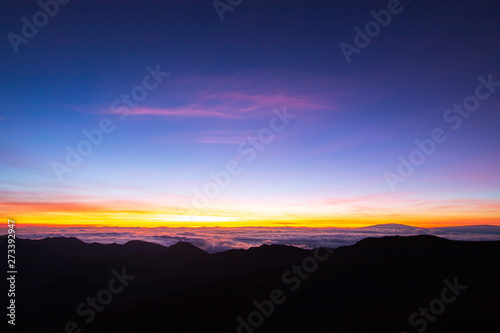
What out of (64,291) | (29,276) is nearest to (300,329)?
(64,291)

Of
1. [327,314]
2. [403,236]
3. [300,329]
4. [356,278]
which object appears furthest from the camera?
[403,236]

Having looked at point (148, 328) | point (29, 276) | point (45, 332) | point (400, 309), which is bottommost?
point (29, 276)

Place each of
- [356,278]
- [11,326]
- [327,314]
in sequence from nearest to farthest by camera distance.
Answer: [327,314], [356,278], [11,326]

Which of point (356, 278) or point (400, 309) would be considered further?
point (356, 278)

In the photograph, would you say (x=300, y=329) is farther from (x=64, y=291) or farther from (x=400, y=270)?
(x=64, y=291)

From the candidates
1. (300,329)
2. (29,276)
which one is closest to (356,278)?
(300,329)

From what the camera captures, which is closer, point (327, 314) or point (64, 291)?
point (327, 314)

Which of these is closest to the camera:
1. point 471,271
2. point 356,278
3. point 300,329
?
point 300,329

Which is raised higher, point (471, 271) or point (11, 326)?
point (471, 271)

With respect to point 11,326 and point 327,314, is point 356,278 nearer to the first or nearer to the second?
point 327,314
